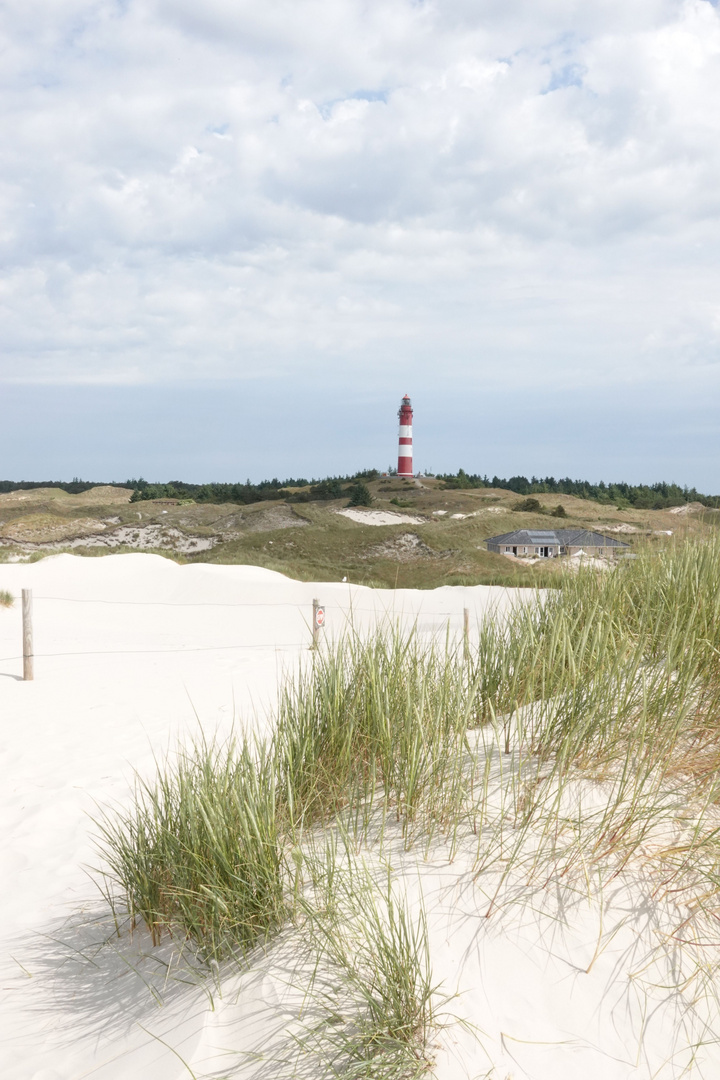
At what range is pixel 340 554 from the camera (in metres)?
29.2

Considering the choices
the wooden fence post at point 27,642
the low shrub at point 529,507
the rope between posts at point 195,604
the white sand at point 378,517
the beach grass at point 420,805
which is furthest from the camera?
the low shrub at point 529,507

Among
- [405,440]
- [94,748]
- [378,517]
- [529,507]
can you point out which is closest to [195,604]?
[94,748]

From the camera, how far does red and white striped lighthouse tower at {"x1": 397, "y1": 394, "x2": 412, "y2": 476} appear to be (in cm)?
5519

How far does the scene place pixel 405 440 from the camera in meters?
55.4

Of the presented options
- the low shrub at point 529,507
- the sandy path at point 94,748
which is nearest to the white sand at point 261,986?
the sandy path at point 94,748

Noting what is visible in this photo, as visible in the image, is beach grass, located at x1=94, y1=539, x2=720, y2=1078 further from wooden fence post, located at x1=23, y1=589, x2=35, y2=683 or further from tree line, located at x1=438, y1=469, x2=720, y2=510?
tree line, located at x1=438, y1=469, x2=720, y2=510

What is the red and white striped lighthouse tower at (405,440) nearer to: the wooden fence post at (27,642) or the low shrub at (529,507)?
the low shrub at (529,507)

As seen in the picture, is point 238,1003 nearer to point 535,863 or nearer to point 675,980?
point 535,863

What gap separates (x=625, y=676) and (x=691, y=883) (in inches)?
39.9

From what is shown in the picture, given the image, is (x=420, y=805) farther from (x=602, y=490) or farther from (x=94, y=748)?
(x=602, y=490)

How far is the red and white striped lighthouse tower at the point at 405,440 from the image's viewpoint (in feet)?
181

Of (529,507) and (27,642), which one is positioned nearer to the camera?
(27,642)

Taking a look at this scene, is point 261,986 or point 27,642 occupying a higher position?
point 261,986

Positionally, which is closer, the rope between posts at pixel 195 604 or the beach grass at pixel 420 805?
the beach grass at pixel 420 805
